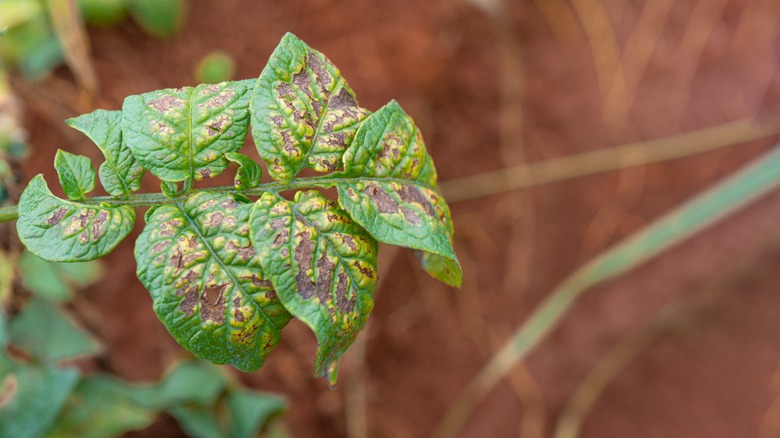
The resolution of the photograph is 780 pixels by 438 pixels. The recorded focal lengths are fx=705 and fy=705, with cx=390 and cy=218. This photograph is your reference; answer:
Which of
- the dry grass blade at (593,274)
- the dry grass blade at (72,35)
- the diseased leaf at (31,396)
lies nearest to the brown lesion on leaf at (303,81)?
the diseased leaf at (31,396)

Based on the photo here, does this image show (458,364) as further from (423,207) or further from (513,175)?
(423,207)

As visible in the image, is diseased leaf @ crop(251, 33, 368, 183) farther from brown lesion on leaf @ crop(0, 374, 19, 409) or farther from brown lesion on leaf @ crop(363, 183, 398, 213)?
brown lesion on leaf @ crop(0, 374, 19, 409)

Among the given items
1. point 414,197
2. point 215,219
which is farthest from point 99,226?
point 414,197

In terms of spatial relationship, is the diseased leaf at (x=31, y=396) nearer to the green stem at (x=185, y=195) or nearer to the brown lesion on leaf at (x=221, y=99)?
the green stem at (x=185, y=195)

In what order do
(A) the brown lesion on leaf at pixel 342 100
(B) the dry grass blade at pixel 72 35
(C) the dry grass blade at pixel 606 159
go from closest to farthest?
(A) the brown lesion on leaf at pixel 342 100
(B) the dry grass blade at pixel 72 35
(C) the dry grass blade at pixel 606 159

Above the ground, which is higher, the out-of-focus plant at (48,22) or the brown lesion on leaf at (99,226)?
the brown lesion on leaf at (99,226)

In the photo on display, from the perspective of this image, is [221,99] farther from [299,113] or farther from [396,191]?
[396,191]
